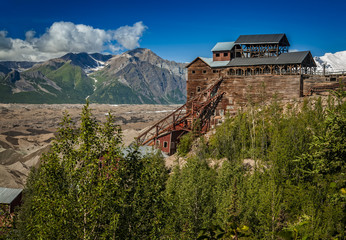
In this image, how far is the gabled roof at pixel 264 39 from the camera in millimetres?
53188

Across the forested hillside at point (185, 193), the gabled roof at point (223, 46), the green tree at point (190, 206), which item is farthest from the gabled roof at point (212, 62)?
the green tree at point (190, 206)

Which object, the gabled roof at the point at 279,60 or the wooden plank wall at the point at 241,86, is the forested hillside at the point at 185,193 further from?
the gabled roof at the point at 279,60

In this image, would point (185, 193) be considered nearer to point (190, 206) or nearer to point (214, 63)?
point (190, 206)

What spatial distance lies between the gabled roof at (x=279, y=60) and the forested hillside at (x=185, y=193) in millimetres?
9354

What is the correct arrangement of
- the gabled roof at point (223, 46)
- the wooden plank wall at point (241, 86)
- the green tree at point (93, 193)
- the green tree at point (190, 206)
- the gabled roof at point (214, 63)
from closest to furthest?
A: the green tree at point (93, 193) → the green tree at point (190, 206) → the wooden plank wall at point (241, 86) → the gabled roof at point (214, 63) → the gabled roof at point (223, 46)

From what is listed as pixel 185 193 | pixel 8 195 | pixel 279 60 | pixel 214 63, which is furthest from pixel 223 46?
pixel 8 195

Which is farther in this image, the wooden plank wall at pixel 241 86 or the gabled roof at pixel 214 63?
the gabled roof at pixel 214 63

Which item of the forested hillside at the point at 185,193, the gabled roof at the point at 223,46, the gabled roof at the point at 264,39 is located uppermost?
the gabled roof at the point at 264,39

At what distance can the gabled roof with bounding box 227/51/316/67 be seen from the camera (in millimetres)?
48562

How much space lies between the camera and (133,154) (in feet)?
53.0

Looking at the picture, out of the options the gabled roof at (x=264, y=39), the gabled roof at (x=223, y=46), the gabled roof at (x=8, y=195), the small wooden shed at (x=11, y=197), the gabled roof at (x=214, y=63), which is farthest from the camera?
the gabled roof at (x=223, y=46)

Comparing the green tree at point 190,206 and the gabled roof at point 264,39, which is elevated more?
the gabled roof at point 264,39

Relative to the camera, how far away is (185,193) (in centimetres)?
3011

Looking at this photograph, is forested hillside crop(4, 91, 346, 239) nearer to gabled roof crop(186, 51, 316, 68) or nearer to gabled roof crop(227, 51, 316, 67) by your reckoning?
gabled roof crop(227, 51, 316, 67)
